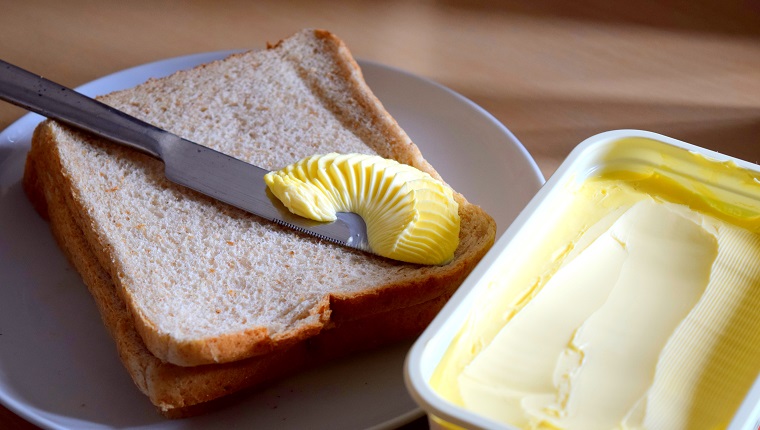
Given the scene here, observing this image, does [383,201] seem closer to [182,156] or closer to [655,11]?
[182,156]

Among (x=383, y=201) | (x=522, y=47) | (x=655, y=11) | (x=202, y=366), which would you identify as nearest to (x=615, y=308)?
(x=383, y=201)

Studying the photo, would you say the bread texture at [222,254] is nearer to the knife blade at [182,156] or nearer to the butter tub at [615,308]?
the knife blade at [182,156]

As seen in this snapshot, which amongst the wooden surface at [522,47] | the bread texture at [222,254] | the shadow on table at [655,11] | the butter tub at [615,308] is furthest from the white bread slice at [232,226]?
the shadow on table at [655,11]

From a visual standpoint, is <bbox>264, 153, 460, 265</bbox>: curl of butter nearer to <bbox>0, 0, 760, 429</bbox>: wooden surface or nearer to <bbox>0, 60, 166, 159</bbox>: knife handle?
<bbox>0, 60, 166, 159</bbox>: knife handle

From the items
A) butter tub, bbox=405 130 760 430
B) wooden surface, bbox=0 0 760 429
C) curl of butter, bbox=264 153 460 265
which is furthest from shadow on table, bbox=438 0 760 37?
butter tub, bbox=405 130 760 430

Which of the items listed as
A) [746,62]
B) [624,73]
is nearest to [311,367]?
[624,73]
